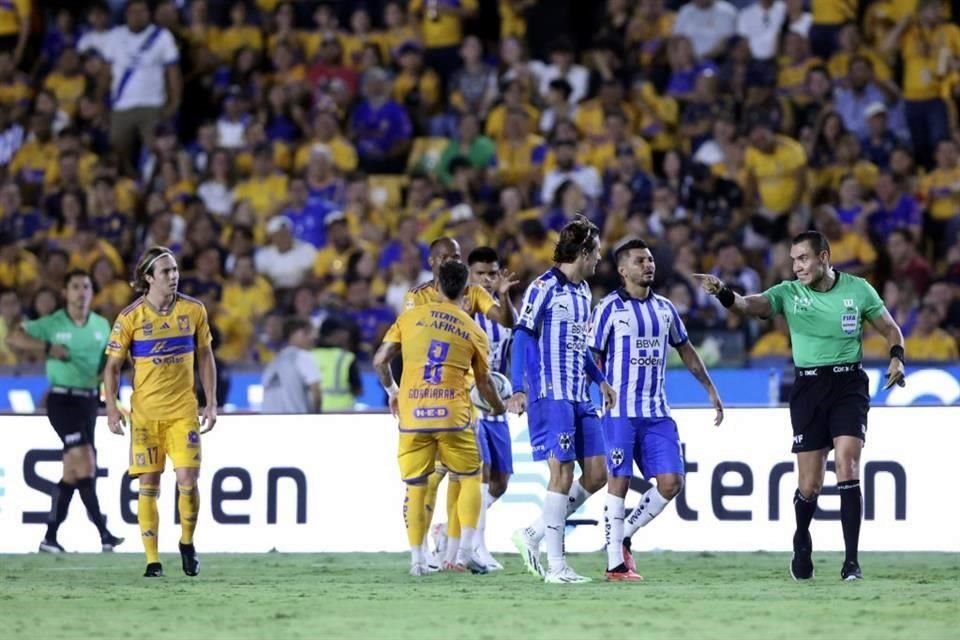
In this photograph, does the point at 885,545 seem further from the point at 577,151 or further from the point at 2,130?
the point at 2,130

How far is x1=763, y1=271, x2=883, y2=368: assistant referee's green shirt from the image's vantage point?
43.5 feet

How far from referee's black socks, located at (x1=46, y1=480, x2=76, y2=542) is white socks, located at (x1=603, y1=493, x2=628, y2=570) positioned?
5611 millimetres

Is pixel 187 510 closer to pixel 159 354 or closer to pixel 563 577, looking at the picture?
pixel 159 354

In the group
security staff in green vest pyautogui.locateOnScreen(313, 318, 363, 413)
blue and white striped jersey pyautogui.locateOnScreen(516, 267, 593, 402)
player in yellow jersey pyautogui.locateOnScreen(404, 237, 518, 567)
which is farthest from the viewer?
security staff in green vest pyautogui.locateOnScreen(313, 318, 363, 413)

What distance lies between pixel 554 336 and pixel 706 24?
40.7ft

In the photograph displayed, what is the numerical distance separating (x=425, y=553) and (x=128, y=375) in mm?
7069

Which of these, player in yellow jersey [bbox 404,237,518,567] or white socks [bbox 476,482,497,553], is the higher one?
player in yellow jersey [bbox 404,237,518,567]

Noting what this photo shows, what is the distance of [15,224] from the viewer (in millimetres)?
24375

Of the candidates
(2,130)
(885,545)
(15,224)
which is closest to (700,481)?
(885,545)

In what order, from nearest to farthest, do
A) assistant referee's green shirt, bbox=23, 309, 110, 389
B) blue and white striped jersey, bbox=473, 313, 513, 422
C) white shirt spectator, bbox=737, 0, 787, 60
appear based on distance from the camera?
blue and white striped jersey, bbox=473, 313, 513, 422 < assistant referee's green shirt, bbox=23, 309, 110, 389 < white shirt spectator, bbox=737, 0, 787, 60

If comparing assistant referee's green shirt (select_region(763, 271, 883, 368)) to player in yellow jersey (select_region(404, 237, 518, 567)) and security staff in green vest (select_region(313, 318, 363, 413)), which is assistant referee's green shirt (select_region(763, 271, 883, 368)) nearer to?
player in yellow jersey (select_region(404, 237, 518, 567))

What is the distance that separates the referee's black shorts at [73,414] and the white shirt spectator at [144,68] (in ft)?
31.0

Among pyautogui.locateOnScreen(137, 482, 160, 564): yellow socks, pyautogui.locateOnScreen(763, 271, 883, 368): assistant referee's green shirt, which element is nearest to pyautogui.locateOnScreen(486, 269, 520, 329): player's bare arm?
pyautogui.locateOnScreen(763, 271, 883, 368): assistant referee's green shirt

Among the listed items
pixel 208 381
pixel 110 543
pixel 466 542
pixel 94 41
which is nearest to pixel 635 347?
pixel 466 542
